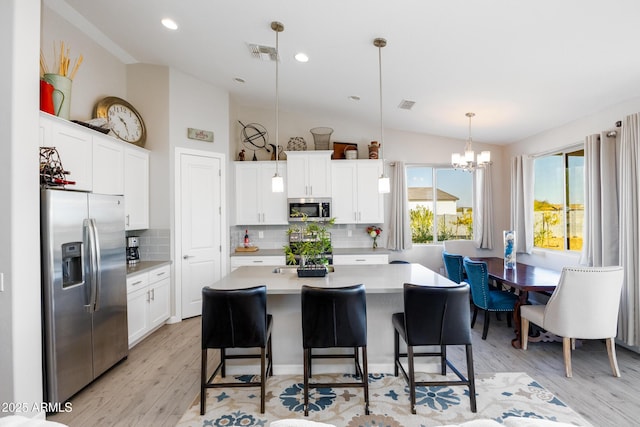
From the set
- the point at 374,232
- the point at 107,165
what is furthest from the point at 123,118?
the point at 374,232

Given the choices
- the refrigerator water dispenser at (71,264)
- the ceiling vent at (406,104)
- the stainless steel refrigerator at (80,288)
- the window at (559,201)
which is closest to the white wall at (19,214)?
the stainless steel refrigerator at (80,288)

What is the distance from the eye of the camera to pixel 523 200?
4.68m

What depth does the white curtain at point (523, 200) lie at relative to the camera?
4.64 meters

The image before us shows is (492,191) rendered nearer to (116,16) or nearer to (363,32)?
(363,32)

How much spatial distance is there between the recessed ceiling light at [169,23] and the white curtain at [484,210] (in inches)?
193

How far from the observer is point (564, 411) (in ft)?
7.36

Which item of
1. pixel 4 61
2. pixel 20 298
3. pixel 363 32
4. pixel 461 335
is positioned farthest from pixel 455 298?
pixel 4 61

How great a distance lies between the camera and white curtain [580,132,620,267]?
3.26m

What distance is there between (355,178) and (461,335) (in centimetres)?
326

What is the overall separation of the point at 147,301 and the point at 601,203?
5.22 metres

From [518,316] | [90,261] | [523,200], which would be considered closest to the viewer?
[90,261]

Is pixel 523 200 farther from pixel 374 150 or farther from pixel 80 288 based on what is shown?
pixel 80 288

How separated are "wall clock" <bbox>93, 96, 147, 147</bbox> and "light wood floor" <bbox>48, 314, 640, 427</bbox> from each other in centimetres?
254

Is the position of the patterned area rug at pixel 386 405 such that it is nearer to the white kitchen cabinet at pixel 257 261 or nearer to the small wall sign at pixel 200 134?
the white kitchen cabinet at pixel 257 261
